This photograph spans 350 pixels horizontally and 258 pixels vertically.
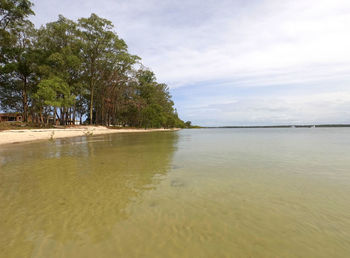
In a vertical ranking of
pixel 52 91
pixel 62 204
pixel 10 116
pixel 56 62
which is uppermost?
pixel 56 62

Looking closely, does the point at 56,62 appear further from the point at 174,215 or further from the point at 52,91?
the point at 174,215

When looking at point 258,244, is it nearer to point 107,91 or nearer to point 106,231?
point 106,231

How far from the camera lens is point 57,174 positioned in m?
5.45

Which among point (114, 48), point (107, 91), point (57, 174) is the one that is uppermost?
point (114, 48)

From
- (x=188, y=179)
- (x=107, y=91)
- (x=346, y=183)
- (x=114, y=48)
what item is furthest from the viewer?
(x=107, y=91)

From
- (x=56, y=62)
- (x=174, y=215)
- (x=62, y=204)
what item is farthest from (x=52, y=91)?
(x=174, y=215)

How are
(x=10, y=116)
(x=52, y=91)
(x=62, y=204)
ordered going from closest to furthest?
(x=62, y=204) < (x=52, y=91) < (x=10, y=116)

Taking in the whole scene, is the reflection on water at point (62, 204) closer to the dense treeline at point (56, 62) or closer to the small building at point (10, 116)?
the dense treeline at point (56, 62)

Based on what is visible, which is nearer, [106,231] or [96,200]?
[106,231]

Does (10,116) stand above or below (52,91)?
below

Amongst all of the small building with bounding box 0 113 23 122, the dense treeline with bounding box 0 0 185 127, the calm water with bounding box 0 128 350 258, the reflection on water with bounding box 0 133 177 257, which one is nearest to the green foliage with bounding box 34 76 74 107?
the dense treeline with bounding box 0 0 185 127

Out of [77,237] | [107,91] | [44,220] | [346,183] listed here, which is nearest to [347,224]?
[346,183]

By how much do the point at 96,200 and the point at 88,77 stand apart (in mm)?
41729

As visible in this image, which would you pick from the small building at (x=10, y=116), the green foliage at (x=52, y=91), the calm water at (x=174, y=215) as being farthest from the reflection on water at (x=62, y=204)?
the small building at (x=10, y=116)
